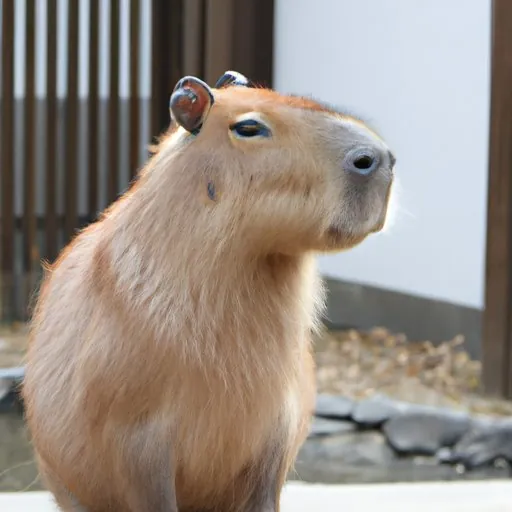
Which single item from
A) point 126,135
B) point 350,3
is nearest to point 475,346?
point 350,3

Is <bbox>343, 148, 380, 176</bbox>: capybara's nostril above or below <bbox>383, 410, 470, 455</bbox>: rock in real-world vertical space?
above

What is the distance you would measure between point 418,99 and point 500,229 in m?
0.83

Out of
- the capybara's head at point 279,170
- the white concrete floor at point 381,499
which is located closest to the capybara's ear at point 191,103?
the capybara's head at point 279,170

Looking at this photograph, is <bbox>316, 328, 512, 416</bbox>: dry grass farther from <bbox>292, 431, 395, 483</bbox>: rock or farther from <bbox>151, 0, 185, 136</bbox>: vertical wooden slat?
<bbox>151, 0, 185, 136</bbox>: vertical wooden slat

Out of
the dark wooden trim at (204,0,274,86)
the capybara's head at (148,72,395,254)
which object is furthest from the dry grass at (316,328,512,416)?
the capybara's head at (148,72,395,254)

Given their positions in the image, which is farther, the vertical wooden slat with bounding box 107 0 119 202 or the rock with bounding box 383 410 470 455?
the vertical wooden slat with bounding box 107 0 119 202

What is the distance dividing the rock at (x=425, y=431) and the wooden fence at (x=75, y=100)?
5.56ft

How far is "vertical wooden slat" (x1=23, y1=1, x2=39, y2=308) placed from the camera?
461 centimetres

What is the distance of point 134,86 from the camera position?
4.53 meters

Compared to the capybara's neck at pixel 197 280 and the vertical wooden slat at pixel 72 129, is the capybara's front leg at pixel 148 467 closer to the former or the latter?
the capybara's neck at pixel 197 280

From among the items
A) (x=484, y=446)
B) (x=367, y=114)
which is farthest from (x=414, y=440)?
(x=367, y=114)

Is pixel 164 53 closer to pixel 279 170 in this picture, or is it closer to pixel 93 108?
pixel 93 108

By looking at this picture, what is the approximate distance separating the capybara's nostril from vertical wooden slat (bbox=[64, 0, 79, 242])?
3.58 meters

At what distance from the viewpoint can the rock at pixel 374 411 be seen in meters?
3.29
